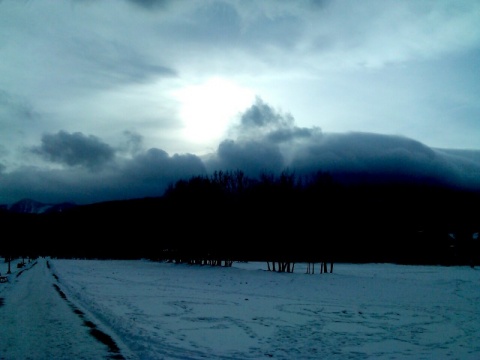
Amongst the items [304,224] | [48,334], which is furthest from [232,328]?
[304,224]

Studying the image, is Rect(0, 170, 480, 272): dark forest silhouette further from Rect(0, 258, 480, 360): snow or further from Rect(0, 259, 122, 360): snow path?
Rect(0, 259, 122, 360): snow path

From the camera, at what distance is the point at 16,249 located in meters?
160

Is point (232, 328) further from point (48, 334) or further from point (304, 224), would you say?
point (304, 224)

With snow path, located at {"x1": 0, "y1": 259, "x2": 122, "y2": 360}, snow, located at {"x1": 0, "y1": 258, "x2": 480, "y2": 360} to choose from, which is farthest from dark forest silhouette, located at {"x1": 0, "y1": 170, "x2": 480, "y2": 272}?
A: snow path, located at {"x1": 0, "y1": 259, "x2": 122, "y2": 360}

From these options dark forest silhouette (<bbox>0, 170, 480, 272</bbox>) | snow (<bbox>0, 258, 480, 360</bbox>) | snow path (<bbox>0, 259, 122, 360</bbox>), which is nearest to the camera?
snow path (<bbox>0, 259, 122, 360</bbox>)

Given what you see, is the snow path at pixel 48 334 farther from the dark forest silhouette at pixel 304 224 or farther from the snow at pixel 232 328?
the dark forest silhouette at pixel 304 224

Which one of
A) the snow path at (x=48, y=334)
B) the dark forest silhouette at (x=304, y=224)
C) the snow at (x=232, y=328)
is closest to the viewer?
the snow path at (x=48, y=334)

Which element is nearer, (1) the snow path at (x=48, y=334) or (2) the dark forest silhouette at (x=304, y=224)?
(1) the snow path at (x=48, y=334)

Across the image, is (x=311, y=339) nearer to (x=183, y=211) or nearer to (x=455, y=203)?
(x=183, y=211)

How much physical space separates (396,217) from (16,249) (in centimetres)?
14685

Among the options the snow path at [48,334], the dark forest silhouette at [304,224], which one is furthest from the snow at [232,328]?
the dark forest silhouette at [304,224]

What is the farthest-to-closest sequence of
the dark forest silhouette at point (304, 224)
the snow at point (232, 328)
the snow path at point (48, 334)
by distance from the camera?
the dark forest silhouette at point (304, 224), the snow at point (232, 328), the snow path at point (48, 334)

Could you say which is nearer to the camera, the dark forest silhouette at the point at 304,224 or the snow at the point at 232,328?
the snow at the point at 232,328

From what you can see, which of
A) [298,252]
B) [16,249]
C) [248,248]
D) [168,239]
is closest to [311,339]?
[298,252]
